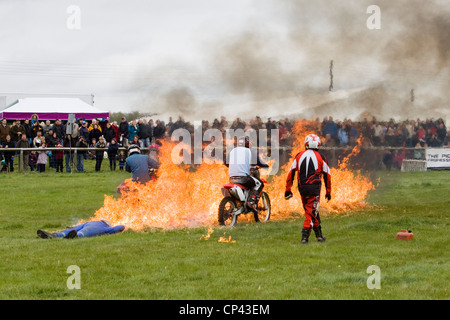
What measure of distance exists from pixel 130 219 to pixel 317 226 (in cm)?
452

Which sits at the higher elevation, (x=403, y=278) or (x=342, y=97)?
(x=342, y=97)

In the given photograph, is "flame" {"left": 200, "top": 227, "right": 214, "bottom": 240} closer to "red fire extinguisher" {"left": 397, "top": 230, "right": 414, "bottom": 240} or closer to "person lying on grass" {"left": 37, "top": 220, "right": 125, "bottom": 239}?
"person lying on grass" {"left": 37, "top": 220, "right": 125, "bottom": 239}

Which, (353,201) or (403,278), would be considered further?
(353,201)

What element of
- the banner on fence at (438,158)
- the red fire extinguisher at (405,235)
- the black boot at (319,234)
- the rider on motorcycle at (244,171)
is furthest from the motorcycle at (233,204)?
the banner on fence at (438,158)

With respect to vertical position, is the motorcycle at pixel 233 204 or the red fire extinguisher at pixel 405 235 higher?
the motorcycle at pixel 233 204

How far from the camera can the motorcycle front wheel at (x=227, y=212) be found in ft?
50.6

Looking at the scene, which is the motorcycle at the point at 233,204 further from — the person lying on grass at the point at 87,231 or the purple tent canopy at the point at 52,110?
the purple tent canopy at the point at 52,110

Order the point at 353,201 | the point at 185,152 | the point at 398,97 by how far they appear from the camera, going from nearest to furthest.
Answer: the point at 353,201 → the point at 185,152 → the point at 398,97

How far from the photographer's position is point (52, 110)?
3625 centimetres

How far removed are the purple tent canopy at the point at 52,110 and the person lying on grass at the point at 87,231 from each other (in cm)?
2193

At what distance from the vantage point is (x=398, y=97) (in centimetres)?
2411

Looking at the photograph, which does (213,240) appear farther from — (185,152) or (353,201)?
(185,152)
